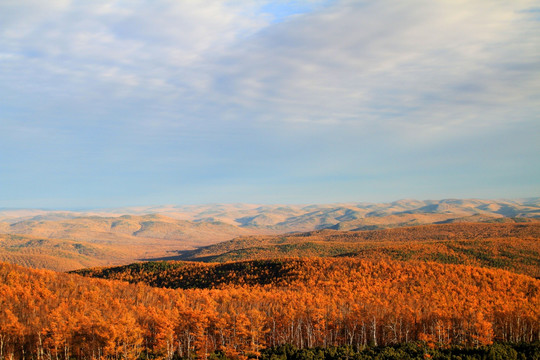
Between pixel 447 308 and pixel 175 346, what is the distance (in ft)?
184

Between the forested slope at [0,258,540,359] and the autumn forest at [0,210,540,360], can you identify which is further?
the forested slope at [0,258,540,359]

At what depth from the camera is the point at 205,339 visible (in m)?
65.3

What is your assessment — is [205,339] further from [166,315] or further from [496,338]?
[496,338]

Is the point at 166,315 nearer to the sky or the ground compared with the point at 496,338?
nearer to the sky

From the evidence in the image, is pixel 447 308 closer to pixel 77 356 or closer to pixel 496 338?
pixel 496 338

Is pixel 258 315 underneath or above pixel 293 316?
above

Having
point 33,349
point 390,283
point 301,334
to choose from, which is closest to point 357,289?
point 390,283

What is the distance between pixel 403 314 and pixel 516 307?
24.5 meters

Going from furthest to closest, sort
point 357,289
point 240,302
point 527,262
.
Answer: point 527,262 < point 357,289 < point 240,302

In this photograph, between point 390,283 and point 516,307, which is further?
point 390,283

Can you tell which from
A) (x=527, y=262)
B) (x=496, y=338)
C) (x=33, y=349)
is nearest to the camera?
(x=33, y=349)

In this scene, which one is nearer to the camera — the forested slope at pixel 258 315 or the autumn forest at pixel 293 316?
the autumn forest at pixel 293 316

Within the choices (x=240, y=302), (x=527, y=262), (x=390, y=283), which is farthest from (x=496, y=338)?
(x=527, y=262)

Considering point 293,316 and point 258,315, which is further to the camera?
point 293,316
